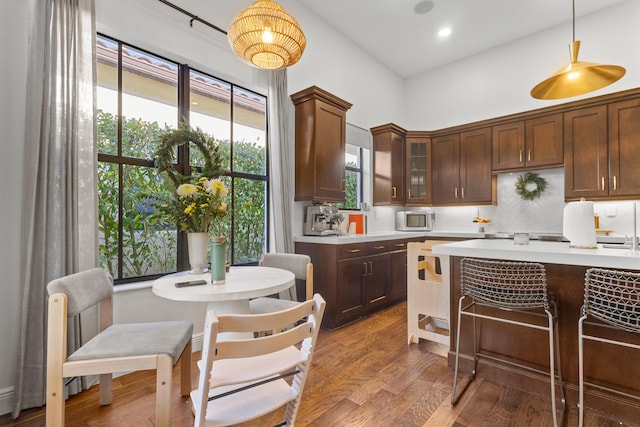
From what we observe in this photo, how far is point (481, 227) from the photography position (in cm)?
483

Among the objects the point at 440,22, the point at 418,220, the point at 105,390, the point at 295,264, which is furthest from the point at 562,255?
the point at 440,22

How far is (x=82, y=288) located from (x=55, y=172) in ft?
2.82

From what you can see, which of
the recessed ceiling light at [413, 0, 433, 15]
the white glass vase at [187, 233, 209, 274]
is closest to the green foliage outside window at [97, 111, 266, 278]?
the white glass vase at [187, 233, 209, 274]

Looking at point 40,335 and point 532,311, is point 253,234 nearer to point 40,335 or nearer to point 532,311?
point 40,335

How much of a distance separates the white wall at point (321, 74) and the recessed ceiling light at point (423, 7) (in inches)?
41.7

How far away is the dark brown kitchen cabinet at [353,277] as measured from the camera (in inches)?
127

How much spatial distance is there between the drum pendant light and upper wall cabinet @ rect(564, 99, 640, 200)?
3.94 m

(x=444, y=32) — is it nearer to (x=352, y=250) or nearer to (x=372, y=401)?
(x=352, y=250)

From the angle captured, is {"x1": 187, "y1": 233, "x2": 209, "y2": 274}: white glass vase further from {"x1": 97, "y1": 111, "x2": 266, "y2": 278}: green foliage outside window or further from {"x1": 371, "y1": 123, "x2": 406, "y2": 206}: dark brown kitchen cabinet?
{"x1": 371, "y1": 123, "x2": 406, "y2": 206}: dark brown kitchen cabinet

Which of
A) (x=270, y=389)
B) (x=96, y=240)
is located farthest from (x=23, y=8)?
(x=270, y=389)

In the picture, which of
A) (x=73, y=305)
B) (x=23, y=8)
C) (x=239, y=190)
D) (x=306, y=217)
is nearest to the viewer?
(x=73, y=305)

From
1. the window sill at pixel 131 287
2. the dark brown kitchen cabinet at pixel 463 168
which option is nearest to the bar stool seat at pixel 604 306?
the window sill at pixel 131 287

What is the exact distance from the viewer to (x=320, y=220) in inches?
143

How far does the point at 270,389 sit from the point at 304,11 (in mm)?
4178
